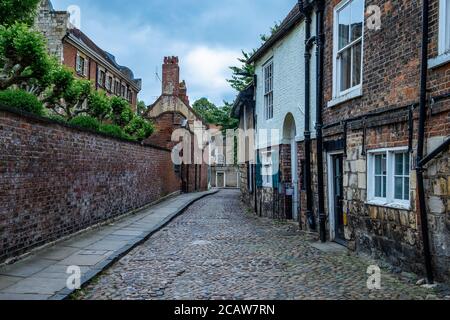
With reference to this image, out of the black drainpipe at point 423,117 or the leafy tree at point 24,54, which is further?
the leafy tree at point 24,54

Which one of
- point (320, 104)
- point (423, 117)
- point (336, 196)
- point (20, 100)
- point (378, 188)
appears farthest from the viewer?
point (320, 104)

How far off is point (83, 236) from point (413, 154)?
23.3 feet

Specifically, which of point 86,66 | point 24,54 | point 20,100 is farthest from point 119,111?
point 86,66

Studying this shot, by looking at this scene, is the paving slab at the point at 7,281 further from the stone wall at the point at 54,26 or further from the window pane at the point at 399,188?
the stone wall at the point at 54,26

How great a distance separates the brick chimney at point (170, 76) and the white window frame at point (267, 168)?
23058mm

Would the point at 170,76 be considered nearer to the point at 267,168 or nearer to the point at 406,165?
the point at 267,168

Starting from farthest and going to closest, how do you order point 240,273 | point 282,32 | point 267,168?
point 267,168 < point 282,32 < point 240,273

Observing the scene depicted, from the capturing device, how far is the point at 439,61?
6.05m

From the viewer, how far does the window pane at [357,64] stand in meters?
8.78

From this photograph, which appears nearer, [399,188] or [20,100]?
[399,188]

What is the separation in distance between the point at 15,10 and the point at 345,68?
42.8ft

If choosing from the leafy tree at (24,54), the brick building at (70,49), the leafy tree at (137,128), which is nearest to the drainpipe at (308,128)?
the leafy tree at (24,54)

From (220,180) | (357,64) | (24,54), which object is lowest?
(220,180)

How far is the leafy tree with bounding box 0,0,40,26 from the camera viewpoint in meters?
15.9
